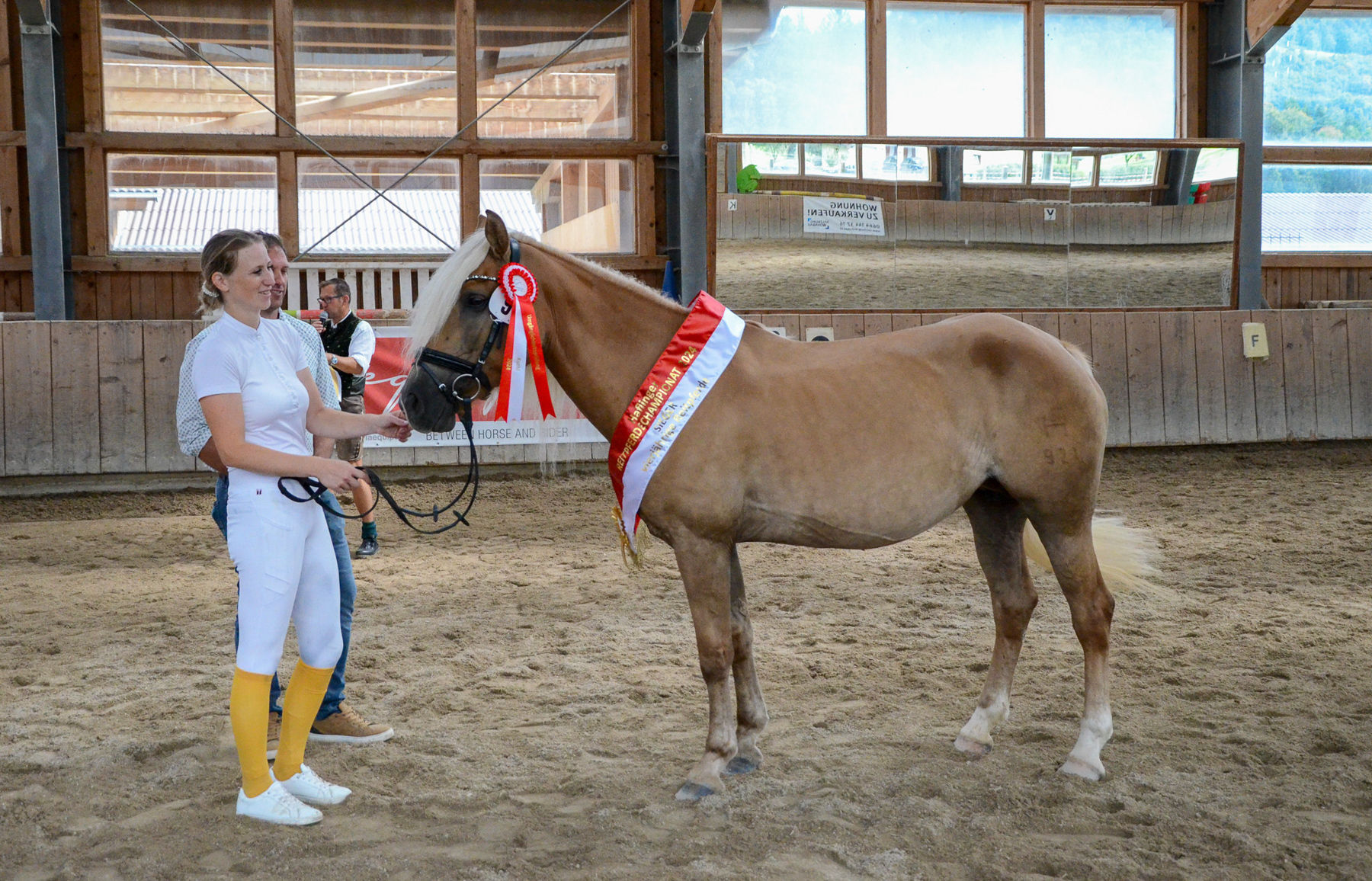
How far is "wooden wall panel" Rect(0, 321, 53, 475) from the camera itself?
8188 millimetres

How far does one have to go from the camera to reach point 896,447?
3.10 metres

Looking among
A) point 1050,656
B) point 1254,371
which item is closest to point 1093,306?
point 1254,371

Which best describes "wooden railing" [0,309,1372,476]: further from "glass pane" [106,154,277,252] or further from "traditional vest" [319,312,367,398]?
"glass pane" [106,154,277,252]

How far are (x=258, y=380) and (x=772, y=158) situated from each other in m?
8.24

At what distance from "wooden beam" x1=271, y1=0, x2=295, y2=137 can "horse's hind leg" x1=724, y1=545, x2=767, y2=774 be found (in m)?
8.84

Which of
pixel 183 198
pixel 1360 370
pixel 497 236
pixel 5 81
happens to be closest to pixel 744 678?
pixel 497 236

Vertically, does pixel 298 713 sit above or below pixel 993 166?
below

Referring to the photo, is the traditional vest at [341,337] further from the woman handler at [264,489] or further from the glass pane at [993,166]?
the glass pane at [993,166]

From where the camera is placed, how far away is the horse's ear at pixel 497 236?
111 inches

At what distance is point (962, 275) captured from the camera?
34.5 ft

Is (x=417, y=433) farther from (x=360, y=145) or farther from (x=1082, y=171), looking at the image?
(x=1082, y=171)

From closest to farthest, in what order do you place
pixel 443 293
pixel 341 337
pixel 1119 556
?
pixel 443 293 < pixel 1119 556 < pixel 341 337

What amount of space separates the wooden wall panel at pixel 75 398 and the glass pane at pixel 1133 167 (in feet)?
30.4

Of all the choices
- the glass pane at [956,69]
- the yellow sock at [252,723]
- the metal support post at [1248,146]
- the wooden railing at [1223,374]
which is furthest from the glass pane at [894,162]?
the yellow sock at [252,723]
